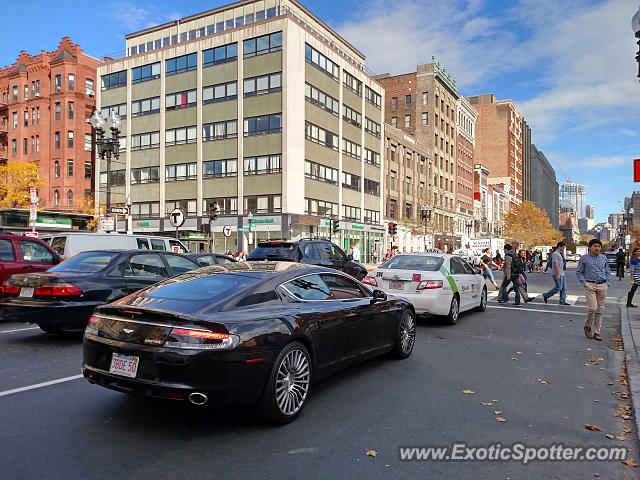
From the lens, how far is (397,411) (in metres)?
4.93

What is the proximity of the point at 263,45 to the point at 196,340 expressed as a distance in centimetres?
4318

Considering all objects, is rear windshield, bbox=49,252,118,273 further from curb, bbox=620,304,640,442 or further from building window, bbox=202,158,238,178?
building window, bbox=202,158,238,178

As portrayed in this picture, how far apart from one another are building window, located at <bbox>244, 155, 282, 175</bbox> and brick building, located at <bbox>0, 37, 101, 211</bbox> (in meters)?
19.3

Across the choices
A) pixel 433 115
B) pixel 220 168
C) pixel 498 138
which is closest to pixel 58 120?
pixel 220 168

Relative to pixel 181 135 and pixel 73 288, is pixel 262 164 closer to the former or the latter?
pixel 181 135

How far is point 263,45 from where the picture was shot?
43.1 meters

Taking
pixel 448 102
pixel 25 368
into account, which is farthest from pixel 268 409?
pixel 448 102

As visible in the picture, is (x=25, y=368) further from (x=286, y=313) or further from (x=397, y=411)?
(x=397, y=411)

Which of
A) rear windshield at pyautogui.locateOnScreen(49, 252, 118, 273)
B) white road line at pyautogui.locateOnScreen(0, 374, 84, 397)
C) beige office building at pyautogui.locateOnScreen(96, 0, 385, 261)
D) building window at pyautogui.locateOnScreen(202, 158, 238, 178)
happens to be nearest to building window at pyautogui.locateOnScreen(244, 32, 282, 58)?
beige office building at pyautogui.locateOnScreen(96, 0, 385, 261)

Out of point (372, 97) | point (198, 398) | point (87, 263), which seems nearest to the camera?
point (198, 398)

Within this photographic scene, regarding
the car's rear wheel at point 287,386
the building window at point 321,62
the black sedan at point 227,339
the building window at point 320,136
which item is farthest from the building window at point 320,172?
the car's rear wheel at point 287,386

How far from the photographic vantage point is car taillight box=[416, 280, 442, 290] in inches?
407

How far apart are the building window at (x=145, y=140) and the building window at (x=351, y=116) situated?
18.8 m

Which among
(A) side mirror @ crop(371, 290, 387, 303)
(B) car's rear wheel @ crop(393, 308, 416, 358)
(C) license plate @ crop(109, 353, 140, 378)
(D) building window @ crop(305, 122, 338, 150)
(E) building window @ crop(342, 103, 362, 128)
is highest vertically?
(E) building window @ crop(342, 103, 362, 128)
